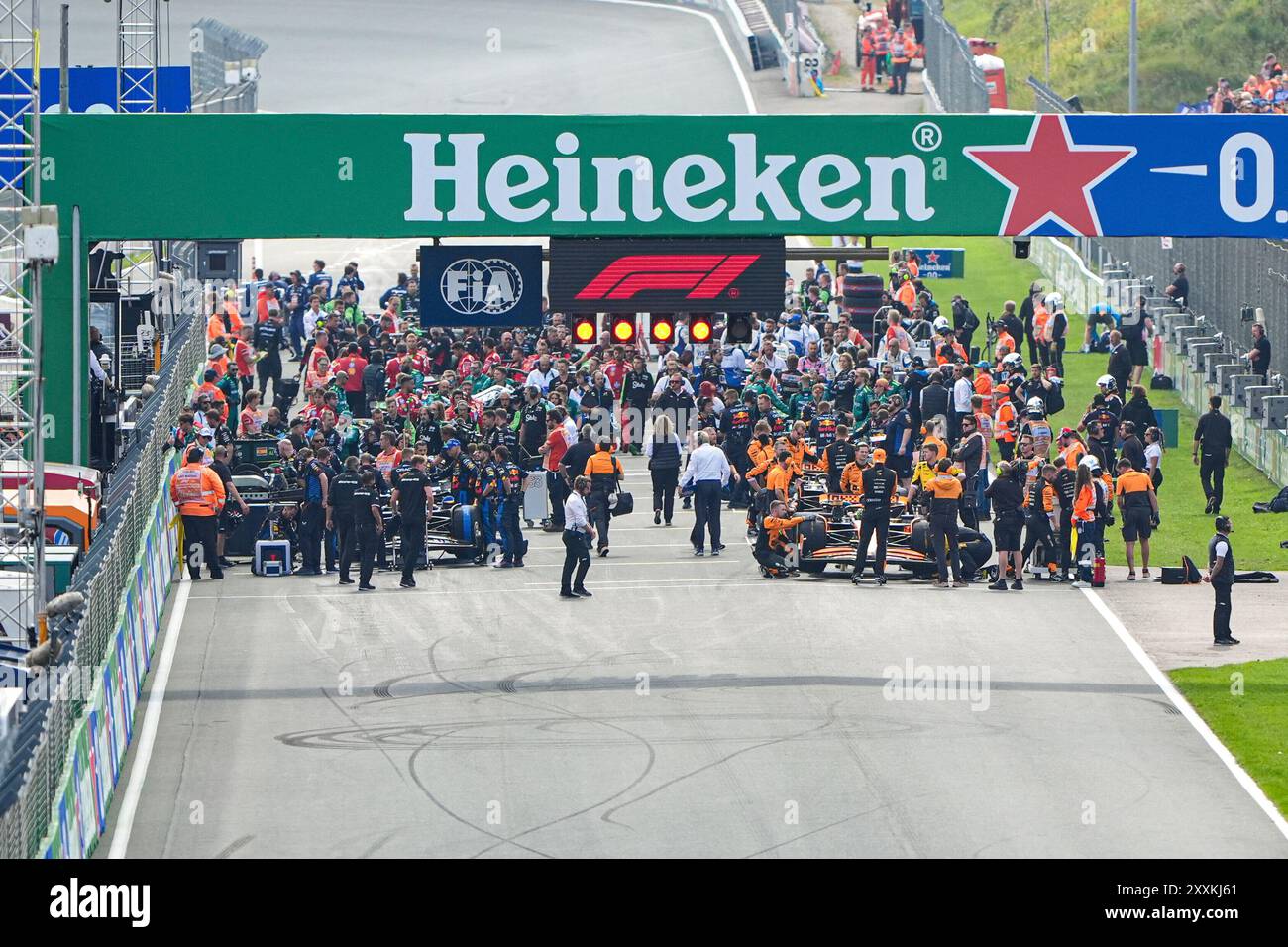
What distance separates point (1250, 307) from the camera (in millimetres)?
35969

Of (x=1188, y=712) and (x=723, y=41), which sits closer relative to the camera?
(x=1188, y=712)

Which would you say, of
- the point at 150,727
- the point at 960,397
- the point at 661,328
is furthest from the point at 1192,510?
the point at 150,727

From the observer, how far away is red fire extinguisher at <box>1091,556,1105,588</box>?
2636cm

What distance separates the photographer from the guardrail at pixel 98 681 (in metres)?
14.5

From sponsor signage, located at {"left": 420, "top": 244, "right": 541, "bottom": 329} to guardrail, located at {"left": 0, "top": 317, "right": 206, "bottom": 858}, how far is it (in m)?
3.69

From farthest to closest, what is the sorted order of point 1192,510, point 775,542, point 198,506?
point 1192,510 → point 775,542 → point 198,506

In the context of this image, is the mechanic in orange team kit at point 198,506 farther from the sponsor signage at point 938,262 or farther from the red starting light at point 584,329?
the sponsor signage at point 938,262

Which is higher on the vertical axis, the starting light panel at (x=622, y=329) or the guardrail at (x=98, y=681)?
the starting light panel at (x=622, y=329)

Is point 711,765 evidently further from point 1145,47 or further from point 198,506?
point 1145,47

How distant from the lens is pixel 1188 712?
826 inches

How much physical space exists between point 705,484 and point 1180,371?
44.4 feet

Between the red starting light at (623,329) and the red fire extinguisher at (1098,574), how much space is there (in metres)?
7.15

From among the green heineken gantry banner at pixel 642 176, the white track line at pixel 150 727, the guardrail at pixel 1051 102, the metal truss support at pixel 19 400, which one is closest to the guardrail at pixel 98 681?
the white track line at pixel 150 727
